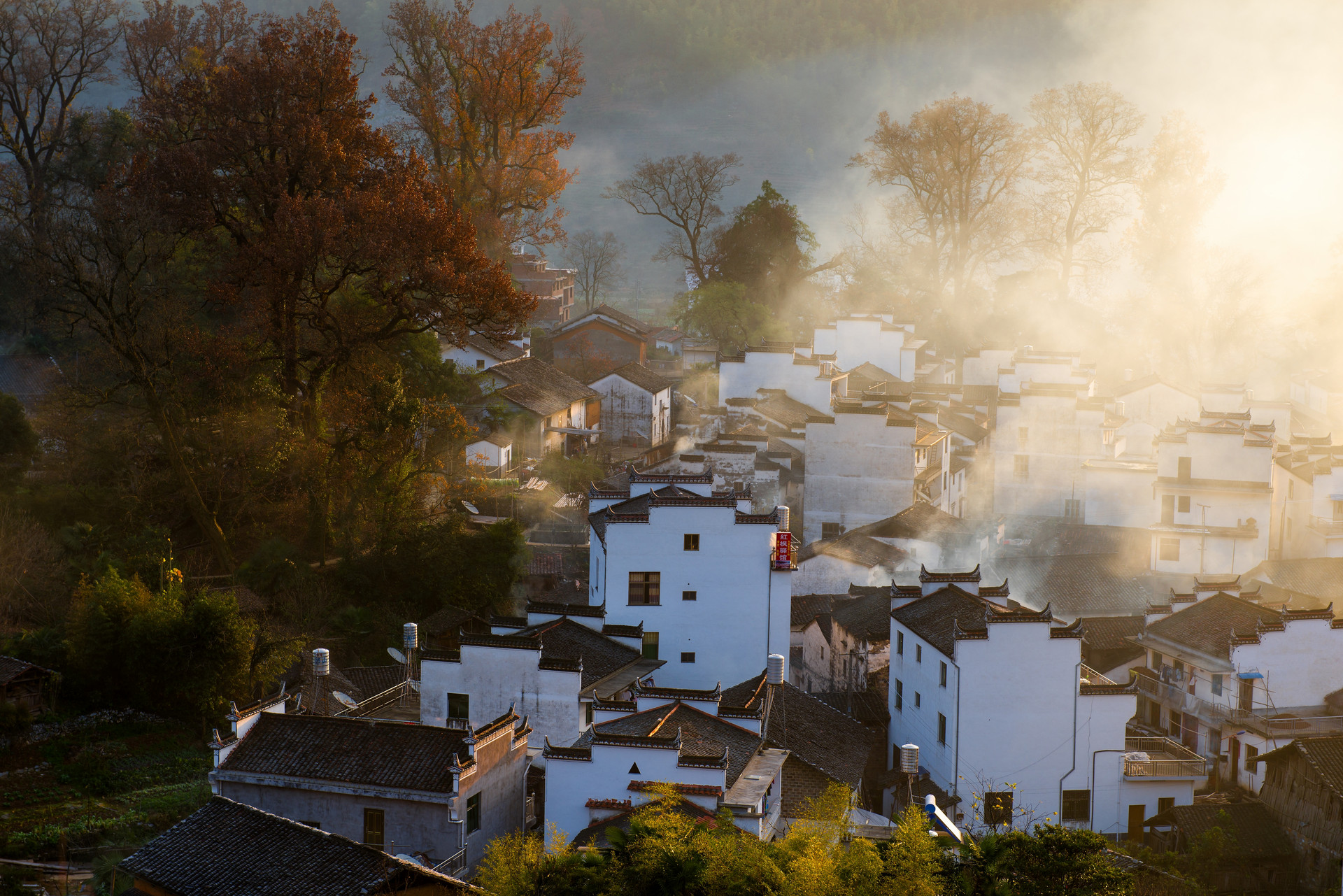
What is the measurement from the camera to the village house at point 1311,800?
59.5 ft

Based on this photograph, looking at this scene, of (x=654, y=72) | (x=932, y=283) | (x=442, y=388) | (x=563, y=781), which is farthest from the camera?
(x=654, y=72)

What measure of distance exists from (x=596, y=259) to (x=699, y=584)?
194 feet

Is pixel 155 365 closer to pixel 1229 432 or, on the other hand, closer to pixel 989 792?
pixel 989 792

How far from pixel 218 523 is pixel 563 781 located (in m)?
13.3

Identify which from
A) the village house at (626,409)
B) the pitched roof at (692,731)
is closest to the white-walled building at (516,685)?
A: the pitched roof at (692,731)

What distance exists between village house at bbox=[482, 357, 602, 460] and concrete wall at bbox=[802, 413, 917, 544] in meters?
7.56

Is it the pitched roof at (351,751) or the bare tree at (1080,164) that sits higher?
the bare tree at (1080,164)

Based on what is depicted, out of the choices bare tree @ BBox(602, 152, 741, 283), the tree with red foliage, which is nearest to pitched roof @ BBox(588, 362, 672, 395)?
the tree with red foliage

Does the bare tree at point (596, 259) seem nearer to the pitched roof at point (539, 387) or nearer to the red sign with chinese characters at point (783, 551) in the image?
the pitched roof at point (539, 387)

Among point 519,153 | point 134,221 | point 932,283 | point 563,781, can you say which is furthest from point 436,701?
point 932,283

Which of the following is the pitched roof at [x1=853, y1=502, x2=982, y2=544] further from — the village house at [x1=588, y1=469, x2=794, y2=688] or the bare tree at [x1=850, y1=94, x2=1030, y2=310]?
the bare tree at [x1=850, y1=94, x2=1030, y2=310]

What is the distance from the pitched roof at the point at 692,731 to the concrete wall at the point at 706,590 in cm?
467

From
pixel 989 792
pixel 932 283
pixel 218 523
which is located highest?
pixel 932 283

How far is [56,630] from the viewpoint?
2092cm
